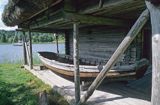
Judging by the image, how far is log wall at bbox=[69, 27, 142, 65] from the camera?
30.8ft

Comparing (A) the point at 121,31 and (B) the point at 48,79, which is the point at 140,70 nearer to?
(A) the point at 121,31

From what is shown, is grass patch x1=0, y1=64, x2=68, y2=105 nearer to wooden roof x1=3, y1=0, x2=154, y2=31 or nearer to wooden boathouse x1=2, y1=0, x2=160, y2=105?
wooden boathouse x1=2, y1=0, x2=160, y2=105

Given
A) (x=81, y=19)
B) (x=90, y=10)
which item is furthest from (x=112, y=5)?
(x=81, y=19)

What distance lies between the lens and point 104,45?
11.1m

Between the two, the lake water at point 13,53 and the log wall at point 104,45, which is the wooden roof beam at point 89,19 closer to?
the log wall at point 104,45

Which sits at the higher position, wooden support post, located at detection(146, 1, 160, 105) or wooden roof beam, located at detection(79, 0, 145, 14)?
wooden roof beam, located at detection(79, 0, 145, 14)

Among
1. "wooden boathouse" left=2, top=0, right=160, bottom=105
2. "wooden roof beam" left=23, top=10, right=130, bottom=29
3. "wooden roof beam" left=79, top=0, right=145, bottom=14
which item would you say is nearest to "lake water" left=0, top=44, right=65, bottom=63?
"wooden boathouse" left=2, top=0, right=160, bottom=105

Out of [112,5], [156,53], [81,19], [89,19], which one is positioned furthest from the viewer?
[89,19]

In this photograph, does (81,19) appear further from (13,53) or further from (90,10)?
(13,53)

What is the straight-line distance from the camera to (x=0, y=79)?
1165 centimetres

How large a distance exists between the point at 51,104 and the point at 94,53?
526 centimetres

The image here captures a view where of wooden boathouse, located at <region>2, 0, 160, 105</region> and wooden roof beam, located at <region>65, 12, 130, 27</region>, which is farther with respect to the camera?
wooden roof beam, located at <region>65, 12, 130, 27</region>

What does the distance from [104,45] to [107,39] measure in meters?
0.40

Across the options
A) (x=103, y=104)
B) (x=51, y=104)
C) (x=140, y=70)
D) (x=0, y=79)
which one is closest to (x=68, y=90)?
(x=51, y=104)
